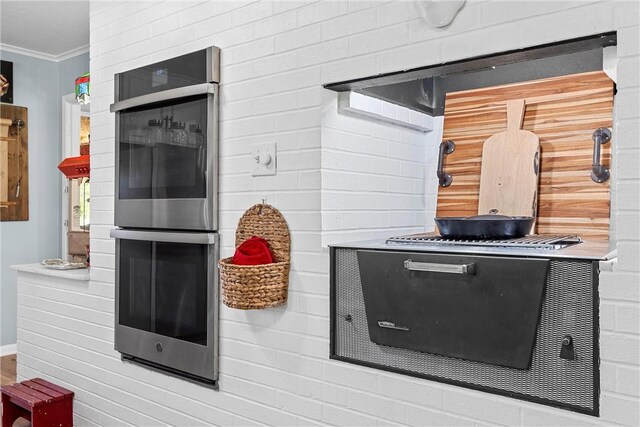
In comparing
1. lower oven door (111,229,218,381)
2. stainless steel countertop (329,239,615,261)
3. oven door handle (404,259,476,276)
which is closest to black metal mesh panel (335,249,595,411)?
stainless steel countertop (329,239,615,261)

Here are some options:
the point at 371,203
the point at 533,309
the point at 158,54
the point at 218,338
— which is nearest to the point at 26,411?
the point at 218,338

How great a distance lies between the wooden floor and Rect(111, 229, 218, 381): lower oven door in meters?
1.78

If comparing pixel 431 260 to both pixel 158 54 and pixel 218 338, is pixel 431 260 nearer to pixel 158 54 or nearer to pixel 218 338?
pixel 218 338

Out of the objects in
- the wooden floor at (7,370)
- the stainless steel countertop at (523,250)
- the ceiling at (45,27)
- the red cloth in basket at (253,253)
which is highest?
the ceiling at (45,27)

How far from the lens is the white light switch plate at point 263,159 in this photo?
193 centimetres

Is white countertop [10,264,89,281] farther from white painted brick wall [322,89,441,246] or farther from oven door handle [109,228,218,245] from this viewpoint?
white painted brick wall [322,89,441,246]

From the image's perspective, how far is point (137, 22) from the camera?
8.07ft

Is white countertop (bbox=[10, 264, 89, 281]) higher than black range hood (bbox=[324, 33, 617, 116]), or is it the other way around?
black range hood (bbox=[324, 33, 617, 116])

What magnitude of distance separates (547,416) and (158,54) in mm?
2002

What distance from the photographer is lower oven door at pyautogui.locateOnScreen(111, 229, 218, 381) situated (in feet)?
7.02

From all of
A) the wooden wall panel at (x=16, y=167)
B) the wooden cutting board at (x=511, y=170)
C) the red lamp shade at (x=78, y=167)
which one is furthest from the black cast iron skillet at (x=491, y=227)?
the wooden wall panel at (x=16, y=167)

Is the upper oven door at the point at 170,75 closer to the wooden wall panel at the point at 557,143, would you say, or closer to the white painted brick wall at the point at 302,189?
the white painted brick wall at the point at 302,189

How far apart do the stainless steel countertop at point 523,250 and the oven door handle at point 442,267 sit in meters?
0.04

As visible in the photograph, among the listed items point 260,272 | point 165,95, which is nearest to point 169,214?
point 165,95
